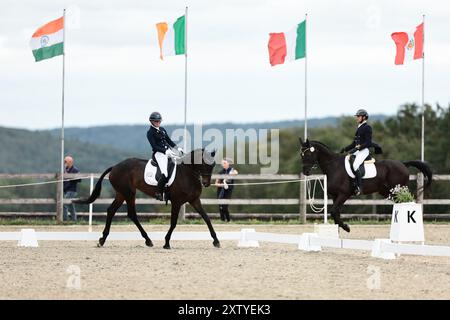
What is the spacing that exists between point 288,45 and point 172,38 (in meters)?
2.91

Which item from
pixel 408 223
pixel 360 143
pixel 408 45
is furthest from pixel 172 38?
pixel 408 223

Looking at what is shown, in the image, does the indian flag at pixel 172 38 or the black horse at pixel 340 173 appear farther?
the indian flag at pixel 172 38

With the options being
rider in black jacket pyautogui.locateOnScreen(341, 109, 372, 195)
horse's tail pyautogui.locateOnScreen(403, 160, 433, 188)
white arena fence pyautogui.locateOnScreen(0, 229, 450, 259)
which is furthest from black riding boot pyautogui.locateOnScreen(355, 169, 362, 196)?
white arena fence pyautogui.locateOnScreen(0, 229, 450, 259)

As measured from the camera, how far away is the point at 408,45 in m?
26.1

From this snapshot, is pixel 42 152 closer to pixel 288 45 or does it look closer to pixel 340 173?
pixel 288 45

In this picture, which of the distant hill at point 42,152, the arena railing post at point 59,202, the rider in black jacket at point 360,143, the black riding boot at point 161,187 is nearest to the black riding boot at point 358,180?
the rider in black jacket at point 360,143

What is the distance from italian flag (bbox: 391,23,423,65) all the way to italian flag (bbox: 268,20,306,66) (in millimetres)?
2295

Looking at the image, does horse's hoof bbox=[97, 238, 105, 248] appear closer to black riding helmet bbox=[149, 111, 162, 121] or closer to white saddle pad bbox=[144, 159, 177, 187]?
white saddle pad bbox=[144, 159, 177, 187]

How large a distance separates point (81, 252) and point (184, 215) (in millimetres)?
9594

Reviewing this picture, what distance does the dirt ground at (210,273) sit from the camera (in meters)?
10.9

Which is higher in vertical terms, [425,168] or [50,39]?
[50,39]

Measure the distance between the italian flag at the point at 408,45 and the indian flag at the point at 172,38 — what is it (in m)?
5.28

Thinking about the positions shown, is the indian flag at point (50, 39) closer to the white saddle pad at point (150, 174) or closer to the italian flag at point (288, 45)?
the italian flag at point (288, 45)

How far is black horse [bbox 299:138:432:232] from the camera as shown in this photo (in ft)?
63.9
